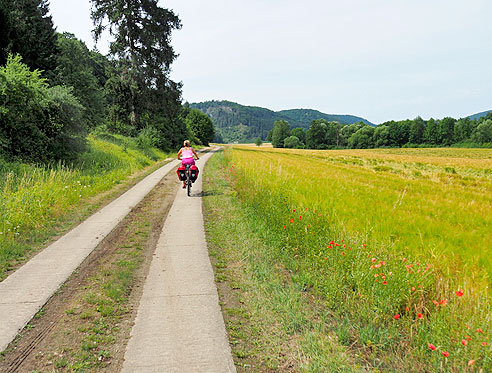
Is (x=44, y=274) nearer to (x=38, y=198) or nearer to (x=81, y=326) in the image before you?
(x=81, y=326)

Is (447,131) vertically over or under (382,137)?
over

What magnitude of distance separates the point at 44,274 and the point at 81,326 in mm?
1904

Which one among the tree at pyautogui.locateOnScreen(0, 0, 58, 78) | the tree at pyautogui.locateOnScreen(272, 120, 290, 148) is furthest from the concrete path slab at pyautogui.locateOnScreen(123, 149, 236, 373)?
the tree at pyautogui.locateOnScreen(272, 120, 290, 148)

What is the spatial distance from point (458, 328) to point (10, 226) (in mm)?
8202

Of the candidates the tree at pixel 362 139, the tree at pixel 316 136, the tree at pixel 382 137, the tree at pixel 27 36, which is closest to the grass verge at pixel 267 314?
the tree at pixel 27 36

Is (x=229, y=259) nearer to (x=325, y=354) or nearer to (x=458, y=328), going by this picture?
(x=325, y=354)

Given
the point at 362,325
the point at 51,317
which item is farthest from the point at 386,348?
the point at 51,317

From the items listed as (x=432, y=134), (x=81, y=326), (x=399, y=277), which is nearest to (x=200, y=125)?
(x=432, y=134)

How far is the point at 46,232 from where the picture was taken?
705 centimetres

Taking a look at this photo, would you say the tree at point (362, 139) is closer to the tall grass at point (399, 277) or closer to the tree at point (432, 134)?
the tree at point (432, 134)

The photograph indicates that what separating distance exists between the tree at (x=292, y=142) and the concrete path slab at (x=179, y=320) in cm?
11951

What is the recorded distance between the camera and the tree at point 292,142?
122 metres

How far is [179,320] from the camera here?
11.8 ft

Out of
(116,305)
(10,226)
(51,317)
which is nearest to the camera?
(51,317)
